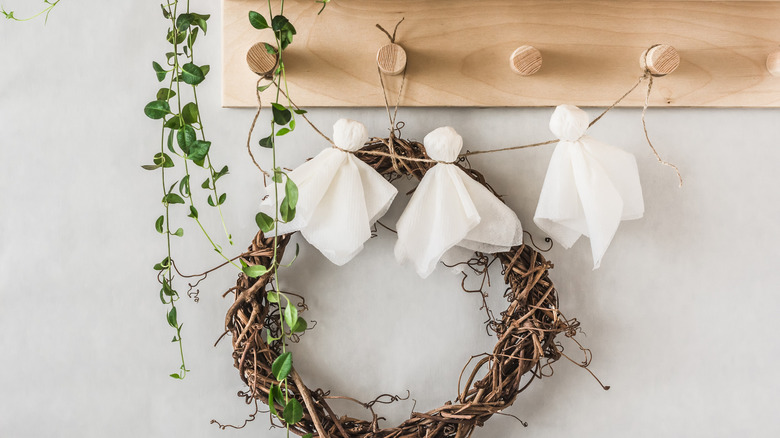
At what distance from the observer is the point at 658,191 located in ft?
3.02

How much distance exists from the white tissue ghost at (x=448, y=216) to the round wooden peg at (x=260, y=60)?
24cm

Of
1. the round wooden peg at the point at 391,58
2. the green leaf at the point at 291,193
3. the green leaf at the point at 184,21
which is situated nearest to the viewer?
the green leaf at the point at 291,193

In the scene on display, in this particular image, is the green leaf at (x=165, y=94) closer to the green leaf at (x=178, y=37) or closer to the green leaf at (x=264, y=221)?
the green leaf at (x=178, y=37)

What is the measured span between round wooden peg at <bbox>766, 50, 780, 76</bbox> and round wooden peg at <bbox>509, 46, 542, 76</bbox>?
38 centimetres

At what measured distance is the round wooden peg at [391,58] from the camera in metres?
0.81

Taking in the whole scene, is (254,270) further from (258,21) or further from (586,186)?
(586,186)

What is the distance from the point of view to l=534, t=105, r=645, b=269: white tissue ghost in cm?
79

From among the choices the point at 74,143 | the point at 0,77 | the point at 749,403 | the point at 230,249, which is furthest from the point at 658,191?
the point at 0,77

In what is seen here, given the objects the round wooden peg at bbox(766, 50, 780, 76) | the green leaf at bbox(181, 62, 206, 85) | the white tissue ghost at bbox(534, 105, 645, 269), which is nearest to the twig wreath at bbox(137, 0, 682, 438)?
the white tissue ghost at bbox(534, 105, 645, 269)

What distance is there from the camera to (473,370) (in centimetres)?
85

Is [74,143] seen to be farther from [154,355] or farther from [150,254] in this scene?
[154,355]

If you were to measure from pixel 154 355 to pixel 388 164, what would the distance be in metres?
0.47

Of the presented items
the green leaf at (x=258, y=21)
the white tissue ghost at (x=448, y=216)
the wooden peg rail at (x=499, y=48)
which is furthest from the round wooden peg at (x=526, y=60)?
the green leaf at (x=258, y=21)

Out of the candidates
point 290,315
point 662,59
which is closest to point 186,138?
point 290,315
